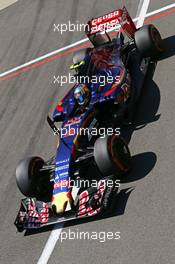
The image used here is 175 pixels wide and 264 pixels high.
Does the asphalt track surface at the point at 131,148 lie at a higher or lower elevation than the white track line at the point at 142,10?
lower

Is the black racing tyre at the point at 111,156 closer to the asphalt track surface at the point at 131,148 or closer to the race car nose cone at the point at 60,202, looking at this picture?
the asphalt track surface at the point at 131,148

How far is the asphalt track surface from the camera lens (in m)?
6.80

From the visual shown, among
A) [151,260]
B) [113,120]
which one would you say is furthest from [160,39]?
[151,260]

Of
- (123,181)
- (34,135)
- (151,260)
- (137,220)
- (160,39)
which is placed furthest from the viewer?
(34,135)

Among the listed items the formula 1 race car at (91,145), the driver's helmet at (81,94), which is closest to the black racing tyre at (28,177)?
the formula 1 race car at (91,145)

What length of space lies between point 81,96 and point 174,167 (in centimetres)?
225

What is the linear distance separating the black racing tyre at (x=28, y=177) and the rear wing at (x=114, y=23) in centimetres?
362

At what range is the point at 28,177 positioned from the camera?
8133 mm

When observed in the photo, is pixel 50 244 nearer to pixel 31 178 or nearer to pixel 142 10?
pixel 31 178

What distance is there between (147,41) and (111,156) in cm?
289

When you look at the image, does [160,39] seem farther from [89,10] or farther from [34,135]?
[89,10]

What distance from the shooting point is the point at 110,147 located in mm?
7348

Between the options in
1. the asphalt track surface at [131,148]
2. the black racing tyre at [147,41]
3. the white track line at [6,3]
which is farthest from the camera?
the white track line at [6,3]

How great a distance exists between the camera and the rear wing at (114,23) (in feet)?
32.9
